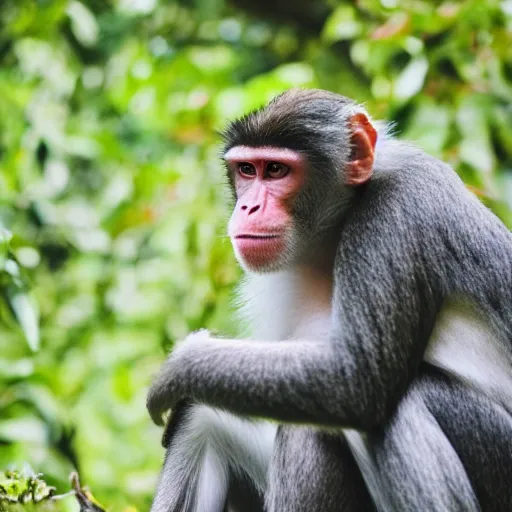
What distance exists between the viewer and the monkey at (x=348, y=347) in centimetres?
402

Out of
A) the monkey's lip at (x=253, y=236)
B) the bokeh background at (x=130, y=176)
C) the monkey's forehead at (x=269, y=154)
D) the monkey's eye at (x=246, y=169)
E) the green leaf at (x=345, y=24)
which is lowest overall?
the bokeh background at (x=130, y=176)

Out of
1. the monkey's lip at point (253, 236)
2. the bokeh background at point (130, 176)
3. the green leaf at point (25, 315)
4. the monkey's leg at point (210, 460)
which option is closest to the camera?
the monkey's lip at point (253, 236)

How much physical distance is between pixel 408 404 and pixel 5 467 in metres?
2.63

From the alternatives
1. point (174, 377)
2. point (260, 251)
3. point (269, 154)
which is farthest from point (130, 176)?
point (174, 377)

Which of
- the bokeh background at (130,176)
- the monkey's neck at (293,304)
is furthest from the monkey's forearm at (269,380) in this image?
the bokeh background at (130,176)

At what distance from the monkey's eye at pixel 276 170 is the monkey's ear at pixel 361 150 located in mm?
318

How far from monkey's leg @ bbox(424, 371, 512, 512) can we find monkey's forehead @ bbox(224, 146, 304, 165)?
1356mm

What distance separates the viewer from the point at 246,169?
4852 millimetres

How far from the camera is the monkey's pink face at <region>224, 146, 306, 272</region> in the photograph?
177 inches

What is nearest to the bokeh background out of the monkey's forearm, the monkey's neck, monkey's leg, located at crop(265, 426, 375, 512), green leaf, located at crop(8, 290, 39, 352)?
green leaf, located at crop(8, 290, 39, 352)

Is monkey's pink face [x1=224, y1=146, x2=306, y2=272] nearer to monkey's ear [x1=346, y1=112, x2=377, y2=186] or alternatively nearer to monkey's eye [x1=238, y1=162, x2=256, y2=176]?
monkey's eye [x1=238, y1=162, x2=256, y2=176]

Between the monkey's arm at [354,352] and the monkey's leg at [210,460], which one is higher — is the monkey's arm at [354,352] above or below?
above

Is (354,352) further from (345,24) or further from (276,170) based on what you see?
(345,24)

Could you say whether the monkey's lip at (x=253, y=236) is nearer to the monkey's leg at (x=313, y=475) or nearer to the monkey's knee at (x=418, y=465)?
the monkey's leg at (x=313, y=475)
